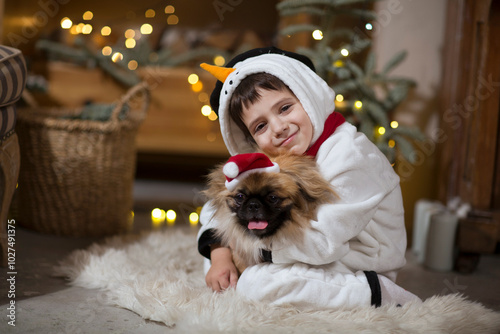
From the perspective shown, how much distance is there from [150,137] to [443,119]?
5.52 ft

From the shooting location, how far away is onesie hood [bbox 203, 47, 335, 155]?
1.10 m

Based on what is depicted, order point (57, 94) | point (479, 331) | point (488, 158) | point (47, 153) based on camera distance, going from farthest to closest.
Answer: point (57, 94), point (47, 153), point (488, 158), point (479, 331)

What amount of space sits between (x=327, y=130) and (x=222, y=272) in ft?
1.39

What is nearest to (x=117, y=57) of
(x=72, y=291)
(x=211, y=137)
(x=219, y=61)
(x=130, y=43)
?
(x=130, y=43)

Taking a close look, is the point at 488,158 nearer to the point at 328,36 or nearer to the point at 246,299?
the point at 328,36

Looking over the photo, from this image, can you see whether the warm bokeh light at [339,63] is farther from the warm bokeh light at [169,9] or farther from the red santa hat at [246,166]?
the warm bokeh light at [169,9]

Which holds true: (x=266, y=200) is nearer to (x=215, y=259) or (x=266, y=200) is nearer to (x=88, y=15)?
(x=215, y=259)

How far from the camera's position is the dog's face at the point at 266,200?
3.18ft

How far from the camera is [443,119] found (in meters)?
1.92

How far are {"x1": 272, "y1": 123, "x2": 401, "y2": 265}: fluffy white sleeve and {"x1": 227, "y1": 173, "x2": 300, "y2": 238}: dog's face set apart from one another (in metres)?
0.07

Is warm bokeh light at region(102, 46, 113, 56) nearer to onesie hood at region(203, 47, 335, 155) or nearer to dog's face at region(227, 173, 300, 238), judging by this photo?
onesie hood at region(203, 47, 335, 155)

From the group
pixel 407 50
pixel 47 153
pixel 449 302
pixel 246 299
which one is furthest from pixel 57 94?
pixel 449 302

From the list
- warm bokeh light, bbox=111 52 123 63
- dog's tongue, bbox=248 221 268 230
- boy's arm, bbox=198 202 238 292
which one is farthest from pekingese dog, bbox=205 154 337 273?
warm bokeh light, bbox=111 52 123 63

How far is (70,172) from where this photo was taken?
176 centimetres
